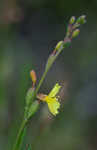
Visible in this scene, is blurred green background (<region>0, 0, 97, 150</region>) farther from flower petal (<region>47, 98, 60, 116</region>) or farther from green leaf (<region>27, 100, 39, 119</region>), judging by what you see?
green leaf (<region>27, 100, 39, 119</region>)

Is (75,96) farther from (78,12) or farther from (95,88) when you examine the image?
(78,12)

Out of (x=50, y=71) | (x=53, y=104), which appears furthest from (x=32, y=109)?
(x=50, y=71)

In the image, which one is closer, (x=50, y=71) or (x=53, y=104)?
(x=53, y=104)

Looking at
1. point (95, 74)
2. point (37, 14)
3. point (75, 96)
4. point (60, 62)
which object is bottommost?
point (75, 96)

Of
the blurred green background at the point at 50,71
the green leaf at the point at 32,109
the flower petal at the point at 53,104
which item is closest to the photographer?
the green leaf at the point at 32,109

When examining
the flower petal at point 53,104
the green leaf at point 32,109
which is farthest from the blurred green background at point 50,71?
the green leaf at point 32,109

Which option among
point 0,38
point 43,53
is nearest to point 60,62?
point 43,53

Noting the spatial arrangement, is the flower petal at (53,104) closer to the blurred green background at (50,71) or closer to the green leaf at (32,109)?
the green leaf at (32,109)

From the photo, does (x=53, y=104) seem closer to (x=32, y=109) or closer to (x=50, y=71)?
(x=32, y=109)
